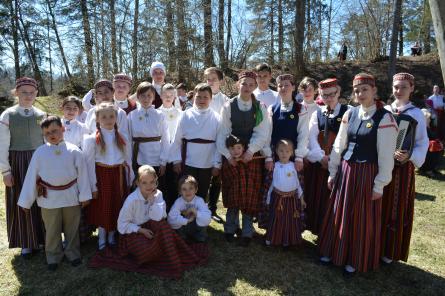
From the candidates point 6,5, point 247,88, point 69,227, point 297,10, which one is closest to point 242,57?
point 297,10

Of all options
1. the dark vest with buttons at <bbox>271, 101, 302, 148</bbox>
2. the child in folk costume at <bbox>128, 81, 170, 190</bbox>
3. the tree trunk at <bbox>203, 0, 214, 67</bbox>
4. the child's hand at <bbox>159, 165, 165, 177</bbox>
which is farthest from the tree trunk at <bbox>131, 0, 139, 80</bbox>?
the dark vest with buttons at <bbox>271, 101, 302, 148</bbox>

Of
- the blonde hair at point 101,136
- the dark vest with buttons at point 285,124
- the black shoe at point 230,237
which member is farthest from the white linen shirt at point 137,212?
the dark vest with buttons at point 285,124

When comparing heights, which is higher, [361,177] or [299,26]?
[299,26]

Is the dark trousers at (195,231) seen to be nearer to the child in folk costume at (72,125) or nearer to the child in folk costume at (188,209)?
the child in folk costume at (188,209)

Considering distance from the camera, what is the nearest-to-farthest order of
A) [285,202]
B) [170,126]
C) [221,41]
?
[285,202]
[170,126]
[221,41]

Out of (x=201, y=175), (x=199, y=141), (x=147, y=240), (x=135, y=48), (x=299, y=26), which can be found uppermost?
(x=299, y=26)

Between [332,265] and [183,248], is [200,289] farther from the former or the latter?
[332,265]

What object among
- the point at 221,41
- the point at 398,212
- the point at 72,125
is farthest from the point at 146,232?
the point at 221,41

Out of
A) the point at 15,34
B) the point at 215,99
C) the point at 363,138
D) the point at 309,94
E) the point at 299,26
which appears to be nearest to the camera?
the point at 363,138

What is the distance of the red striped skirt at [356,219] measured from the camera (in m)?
3.37

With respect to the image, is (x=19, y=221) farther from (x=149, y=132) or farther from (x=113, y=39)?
(x=113, y=39)

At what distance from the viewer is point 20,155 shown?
3.68 meters

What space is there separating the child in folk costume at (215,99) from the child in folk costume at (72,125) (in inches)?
66.6

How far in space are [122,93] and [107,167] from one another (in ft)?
3.34
